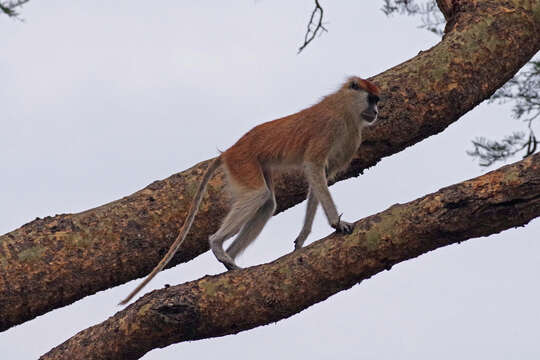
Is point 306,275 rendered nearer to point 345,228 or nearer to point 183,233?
point 345,228

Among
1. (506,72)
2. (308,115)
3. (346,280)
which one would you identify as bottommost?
(346,280)

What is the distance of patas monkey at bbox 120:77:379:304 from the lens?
430 cm

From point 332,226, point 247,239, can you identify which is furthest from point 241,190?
point 332,226

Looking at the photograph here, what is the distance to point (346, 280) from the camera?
3.15m

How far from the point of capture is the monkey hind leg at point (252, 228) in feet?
14.6

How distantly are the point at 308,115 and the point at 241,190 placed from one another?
2.08ft

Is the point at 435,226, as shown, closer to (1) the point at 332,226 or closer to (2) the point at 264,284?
(2) the point at 264,284

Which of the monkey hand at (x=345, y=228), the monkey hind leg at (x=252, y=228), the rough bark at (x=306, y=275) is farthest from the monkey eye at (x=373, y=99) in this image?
the rough bark at (x=306, y=275)

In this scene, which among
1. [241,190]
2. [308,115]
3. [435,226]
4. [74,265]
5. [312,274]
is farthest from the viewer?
[308,115]

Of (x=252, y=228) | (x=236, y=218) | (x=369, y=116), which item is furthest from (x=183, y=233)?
(x=369, y=116)

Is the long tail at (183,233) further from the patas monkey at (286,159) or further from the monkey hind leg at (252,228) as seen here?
the monkey hind leg at (252,228)

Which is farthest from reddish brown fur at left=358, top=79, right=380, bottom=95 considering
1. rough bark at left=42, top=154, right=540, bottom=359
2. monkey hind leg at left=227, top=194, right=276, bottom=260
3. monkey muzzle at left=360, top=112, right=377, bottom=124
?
rough bark at left=42, top=154, right=540, bottom=359

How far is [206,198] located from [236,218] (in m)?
0.19

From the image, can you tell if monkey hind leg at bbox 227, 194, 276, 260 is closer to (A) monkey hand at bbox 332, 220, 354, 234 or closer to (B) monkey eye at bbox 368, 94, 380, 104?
(B) monkey eye at bbox 368, 94, 380, 104
